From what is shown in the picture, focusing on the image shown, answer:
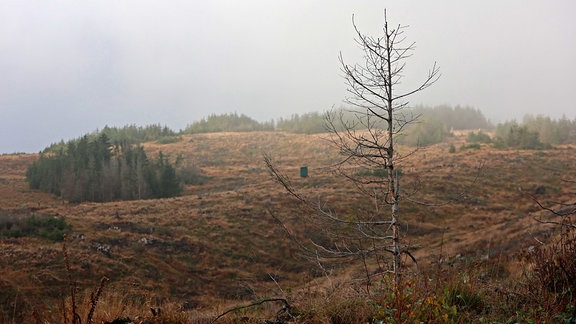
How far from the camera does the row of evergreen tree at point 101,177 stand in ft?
126

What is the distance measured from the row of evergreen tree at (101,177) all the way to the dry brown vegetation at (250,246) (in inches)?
72.2

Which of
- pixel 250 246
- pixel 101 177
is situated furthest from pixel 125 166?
pixel 250 246

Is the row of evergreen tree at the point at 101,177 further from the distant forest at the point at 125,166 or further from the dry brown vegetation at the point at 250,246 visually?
the dry brown vegetation at the point at 250,246

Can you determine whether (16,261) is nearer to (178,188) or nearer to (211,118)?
(178,188)

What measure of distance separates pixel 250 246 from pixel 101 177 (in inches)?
905

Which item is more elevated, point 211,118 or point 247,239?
point 211,118

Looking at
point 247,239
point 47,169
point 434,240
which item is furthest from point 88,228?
point 47,169

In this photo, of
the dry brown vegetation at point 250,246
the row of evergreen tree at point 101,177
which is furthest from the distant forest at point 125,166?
the dry brown vegetation at point 250,246

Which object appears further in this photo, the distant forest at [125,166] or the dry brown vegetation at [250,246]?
the distant forest at [125,166]

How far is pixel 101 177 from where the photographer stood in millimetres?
39688

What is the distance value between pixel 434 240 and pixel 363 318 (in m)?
20.7

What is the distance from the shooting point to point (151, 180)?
40656 millimetres

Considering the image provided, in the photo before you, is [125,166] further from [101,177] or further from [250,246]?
[250,246]

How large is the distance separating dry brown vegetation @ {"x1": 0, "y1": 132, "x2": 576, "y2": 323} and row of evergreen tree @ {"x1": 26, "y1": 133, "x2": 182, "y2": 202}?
6.02 ft
